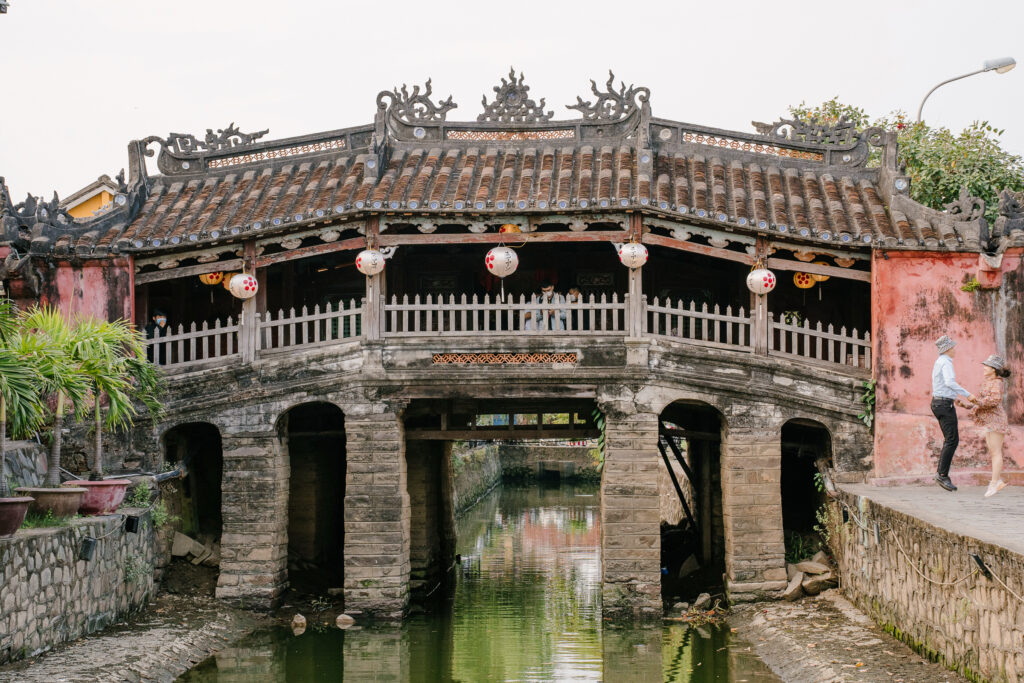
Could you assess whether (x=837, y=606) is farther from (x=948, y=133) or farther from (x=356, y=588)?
(x=948, y=133)

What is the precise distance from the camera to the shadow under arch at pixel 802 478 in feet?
51.0

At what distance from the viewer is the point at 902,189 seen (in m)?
15.6

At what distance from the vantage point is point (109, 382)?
13.4 m

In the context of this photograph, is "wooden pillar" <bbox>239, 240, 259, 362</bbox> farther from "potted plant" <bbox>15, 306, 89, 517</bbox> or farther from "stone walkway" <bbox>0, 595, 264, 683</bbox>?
"stone walkway" <bbox>0, 595, 264, 683</bbox>

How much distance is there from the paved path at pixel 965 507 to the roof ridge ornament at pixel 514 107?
6992 millimetres

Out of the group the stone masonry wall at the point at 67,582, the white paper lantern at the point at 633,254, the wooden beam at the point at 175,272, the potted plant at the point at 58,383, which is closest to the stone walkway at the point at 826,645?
the white paper lantern at the point at 633,254

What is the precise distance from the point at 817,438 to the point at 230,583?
8610mm

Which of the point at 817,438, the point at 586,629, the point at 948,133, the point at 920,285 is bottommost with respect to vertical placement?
the point at 586,629

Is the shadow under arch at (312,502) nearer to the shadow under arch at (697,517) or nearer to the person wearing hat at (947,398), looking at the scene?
the shadow under arch at (697,517)

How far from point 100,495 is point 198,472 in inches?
174

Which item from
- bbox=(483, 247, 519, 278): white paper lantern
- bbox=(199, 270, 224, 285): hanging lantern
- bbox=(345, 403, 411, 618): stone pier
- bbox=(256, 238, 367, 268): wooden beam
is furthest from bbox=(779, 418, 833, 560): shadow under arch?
bbox=(199, 270, 224, 285): hanging lantern

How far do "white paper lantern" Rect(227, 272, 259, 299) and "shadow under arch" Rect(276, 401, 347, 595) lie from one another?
7.61ft

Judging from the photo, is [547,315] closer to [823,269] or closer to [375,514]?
[375,514]

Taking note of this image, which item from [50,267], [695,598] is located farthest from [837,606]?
[50,267]
